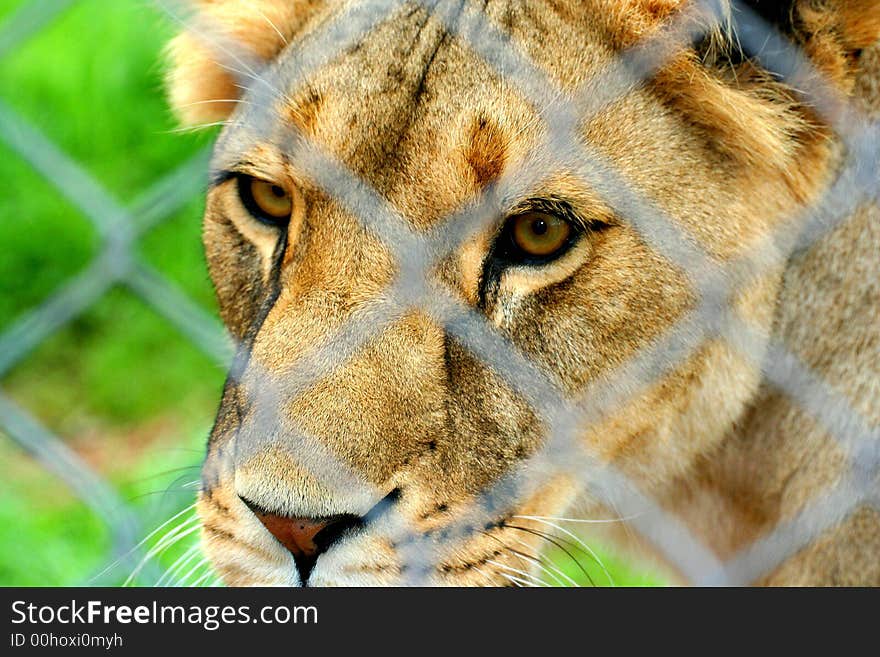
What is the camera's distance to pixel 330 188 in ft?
6.38

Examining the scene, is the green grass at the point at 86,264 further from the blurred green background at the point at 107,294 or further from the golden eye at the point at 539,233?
the golden eye at the point at 539,233

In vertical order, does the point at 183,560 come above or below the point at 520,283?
below

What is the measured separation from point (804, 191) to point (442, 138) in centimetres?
67

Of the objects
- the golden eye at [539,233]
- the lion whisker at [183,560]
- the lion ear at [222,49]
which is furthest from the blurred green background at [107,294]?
the golden eye at [539,233]

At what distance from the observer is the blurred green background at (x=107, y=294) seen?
11.9 feet

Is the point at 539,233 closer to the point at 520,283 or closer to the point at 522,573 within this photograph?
the point at 520,283

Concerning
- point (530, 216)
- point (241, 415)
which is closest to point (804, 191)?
point (530, 216)

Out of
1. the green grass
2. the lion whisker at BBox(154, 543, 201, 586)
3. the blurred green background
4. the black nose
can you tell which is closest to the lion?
the black nose

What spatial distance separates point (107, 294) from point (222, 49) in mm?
2020

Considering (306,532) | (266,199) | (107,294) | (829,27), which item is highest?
(107,294)

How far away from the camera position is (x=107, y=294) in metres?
4.22

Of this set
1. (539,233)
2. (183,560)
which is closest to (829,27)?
(539,233)

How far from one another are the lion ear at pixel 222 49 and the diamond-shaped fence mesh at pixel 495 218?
120mm
